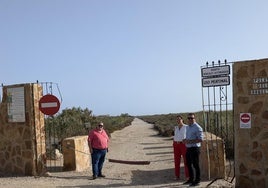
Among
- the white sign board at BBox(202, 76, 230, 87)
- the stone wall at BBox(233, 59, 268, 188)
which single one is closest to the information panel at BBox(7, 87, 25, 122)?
the white sign board at BBox(202, 76, 230, 87)

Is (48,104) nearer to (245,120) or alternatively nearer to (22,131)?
(22,131)

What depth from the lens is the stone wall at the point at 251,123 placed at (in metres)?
11.3

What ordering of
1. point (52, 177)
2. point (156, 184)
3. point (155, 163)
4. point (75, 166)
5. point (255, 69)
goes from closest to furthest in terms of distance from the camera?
point (255, 69) < point (156, 184) < point (52, 177) < point (75, 166) < point (155, 163)

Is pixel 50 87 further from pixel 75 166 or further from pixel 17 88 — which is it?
pixel 75 166

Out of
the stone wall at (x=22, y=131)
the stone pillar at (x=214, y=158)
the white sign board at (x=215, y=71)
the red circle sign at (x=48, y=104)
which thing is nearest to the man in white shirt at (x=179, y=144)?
the stone pillar at (x=214, y=158)

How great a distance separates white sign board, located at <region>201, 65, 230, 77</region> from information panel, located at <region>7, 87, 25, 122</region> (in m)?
6.31

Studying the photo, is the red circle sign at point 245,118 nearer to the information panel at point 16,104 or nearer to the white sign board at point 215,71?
the white sign board at point 215,71

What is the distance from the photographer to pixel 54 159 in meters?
20.0

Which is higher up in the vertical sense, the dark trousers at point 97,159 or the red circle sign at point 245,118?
the red circle sign at point 245,118

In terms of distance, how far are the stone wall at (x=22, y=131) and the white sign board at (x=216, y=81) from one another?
5.88 m

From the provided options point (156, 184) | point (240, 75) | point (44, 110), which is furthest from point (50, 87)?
point (240, 75)

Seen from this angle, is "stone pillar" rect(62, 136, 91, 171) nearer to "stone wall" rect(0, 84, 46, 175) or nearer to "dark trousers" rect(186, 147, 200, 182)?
"stone wall" rect(0, 84, 46, 175)

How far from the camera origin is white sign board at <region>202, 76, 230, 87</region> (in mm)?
12094

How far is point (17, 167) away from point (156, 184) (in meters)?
5.19
